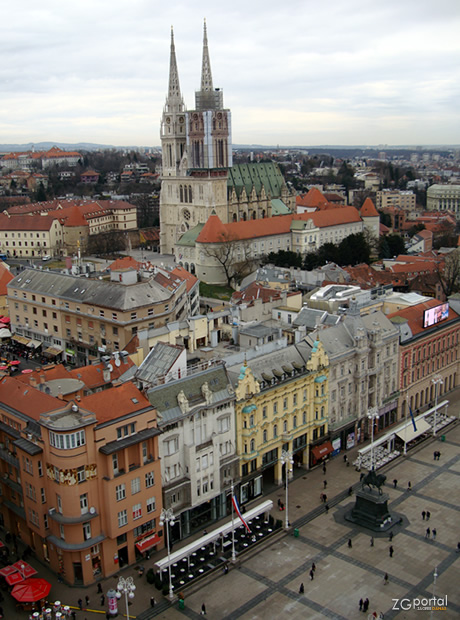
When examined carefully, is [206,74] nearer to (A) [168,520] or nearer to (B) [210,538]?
(A) [168,520]

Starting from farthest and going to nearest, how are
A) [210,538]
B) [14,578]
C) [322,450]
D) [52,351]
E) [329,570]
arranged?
[52,351]
[322,450]
[210,538]
[329,570]
[14,578]

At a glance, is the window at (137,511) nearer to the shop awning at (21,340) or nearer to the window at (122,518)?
the window at (122,518)

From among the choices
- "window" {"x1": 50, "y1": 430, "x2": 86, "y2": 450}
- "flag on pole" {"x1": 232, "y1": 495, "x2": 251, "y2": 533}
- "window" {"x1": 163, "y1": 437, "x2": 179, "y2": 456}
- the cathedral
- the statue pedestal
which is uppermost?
the cathedral

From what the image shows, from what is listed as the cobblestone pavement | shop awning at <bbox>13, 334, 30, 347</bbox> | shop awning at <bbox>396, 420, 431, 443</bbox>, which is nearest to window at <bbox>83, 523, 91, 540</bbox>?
the cobblestone pavement

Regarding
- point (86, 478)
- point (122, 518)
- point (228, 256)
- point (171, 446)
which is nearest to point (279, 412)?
point (171, 446)

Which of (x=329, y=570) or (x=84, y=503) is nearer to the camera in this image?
(x=84, y=503)

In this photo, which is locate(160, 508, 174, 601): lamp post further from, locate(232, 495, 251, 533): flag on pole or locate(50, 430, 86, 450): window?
locate(50, 430, 86, 450): window
